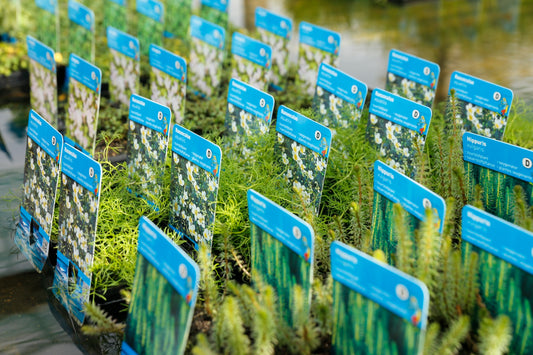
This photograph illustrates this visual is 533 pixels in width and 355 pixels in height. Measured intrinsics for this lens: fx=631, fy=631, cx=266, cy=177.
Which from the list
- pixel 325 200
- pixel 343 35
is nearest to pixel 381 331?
pixel 325 200

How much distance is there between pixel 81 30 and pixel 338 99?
183 cm

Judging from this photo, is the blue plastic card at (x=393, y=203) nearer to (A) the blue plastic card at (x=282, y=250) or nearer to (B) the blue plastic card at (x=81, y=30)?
(A) the blue plastic card at (x=282, y=250)

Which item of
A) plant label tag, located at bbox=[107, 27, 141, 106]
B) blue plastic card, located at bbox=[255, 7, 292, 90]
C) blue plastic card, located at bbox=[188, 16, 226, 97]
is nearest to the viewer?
plant label tag, located at bbox=[107, 27, 141, 106]

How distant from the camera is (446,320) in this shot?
5.10 feet

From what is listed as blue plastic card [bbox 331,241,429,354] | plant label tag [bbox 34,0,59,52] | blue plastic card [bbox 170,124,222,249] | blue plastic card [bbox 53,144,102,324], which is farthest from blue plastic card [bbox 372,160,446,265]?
plant label tag [bbox 34,0,59,52]

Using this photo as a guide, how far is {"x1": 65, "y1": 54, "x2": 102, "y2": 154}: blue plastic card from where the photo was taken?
2846 millimetres

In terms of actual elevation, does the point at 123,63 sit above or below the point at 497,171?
below

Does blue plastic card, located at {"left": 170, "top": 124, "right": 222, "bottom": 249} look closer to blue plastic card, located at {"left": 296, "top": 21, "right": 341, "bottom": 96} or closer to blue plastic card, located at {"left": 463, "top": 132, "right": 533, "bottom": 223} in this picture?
blue plastic card, located at {"left": 463, "top": 132, "right": 533, "bottom": 223}

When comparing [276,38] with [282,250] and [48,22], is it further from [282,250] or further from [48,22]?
[282,250]

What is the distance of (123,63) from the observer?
11.4ft

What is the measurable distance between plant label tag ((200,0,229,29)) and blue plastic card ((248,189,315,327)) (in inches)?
112

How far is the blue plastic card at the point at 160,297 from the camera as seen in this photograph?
1408 mm

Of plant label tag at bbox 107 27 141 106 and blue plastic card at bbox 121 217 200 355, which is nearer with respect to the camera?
blue plastic card at bbox 121 217 200 355

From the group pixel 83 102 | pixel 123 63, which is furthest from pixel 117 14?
pixel 83 102
